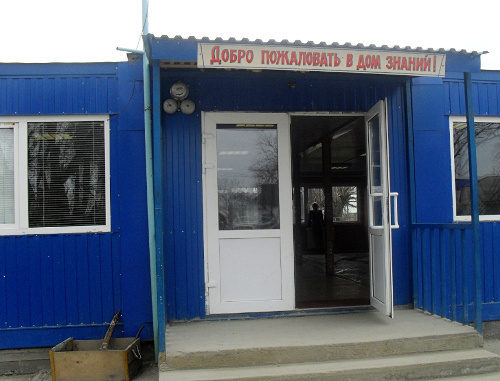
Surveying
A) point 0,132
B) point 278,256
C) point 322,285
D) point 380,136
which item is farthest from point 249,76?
point 322,285

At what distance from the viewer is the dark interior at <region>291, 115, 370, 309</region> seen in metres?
Result: 6.43

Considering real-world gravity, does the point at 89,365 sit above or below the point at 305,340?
below

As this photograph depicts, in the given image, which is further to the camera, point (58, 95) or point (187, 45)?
point (58, 95)

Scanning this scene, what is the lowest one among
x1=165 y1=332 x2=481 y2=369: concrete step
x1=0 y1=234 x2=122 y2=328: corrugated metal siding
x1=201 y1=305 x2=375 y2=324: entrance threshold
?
x1=165 y1=332 x2=481 y2=369: concrete step

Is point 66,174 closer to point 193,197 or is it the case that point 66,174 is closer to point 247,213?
point 193,197

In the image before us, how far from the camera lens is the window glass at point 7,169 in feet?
16.4

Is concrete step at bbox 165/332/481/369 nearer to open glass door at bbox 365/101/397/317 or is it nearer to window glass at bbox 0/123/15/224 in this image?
open glass door at bbox 365/101/397/317

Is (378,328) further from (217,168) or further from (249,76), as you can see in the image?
(249,76)

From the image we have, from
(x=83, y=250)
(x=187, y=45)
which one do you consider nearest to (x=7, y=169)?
(x=83, y=250)

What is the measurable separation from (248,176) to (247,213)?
43cm

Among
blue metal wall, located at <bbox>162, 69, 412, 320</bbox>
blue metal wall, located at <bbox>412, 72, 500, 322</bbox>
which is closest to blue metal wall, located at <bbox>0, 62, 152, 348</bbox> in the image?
blue metal wall, located at <bbox>162, 69, 412, 320</bbox>

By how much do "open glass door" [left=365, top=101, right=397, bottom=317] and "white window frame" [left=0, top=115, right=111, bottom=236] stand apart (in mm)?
2919

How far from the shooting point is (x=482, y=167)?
18.9 ft

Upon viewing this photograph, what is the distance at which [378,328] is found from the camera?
455 centimetres
